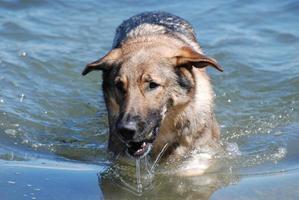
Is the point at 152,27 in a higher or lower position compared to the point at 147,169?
higher

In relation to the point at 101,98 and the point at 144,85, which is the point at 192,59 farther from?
the point at 101,98

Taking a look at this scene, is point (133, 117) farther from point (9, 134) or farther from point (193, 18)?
point (193, 18)

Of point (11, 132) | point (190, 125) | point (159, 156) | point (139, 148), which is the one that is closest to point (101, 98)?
point (11, 132)

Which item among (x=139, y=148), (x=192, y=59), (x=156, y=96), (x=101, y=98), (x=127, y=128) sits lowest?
(x=101, y=98)

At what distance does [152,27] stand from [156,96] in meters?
1.76

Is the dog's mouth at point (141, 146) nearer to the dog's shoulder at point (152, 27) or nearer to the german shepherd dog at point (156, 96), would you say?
the german shepherd dog at point (156, 96)

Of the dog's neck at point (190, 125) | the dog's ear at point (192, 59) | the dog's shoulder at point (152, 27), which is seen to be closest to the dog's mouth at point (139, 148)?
the dog's neck at point (190, 125)

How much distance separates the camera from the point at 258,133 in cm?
807

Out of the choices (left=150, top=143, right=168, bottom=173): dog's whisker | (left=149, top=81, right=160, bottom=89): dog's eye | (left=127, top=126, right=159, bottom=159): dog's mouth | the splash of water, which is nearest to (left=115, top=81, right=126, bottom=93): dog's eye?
(left=149, top=81, right=160, bottom=89): dog's eye

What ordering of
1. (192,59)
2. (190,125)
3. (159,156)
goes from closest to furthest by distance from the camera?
(192,59)
(190,125)
(159,156)

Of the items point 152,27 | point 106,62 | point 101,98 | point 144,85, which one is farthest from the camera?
point 101,98

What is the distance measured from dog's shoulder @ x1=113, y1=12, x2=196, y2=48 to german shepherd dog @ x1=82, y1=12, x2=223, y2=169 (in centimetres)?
16

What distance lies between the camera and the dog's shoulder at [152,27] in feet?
24.8

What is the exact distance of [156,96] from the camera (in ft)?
20.1
